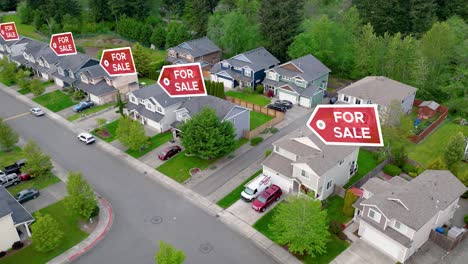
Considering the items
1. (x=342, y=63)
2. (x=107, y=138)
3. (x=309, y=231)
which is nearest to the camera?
(x=309, y=231)

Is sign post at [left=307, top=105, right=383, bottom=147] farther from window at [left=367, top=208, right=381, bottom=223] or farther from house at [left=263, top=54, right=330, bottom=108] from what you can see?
house at [left=263, top=54, right=330, bottom=108]

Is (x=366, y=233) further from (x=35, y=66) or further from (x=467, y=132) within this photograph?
(x=35, y=66)

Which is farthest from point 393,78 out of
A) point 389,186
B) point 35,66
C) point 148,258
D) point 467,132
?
point 35,66

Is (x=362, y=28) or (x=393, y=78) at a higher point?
(x=362, y=28)

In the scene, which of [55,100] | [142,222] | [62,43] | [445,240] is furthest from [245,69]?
[445,240]

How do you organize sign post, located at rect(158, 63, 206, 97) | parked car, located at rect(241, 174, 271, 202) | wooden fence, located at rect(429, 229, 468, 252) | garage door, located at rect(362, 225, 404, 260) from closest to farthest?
sign post, located at rect(158, 63, 206, 97) < garage door, located at rect(362, 225, 404, 260) < wooden fence, located at rect(429, 229, 468, 252) < parked car, located at rect(241, 174, 271, 202)

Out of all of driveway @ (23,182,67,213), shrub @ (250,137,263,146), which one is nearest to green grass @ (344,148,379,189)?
shrub @ (250,137,263,146)

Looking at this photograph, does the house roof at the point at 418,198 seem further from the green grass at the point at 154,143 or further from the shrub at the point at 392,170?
the green grass at the point at 154,143
